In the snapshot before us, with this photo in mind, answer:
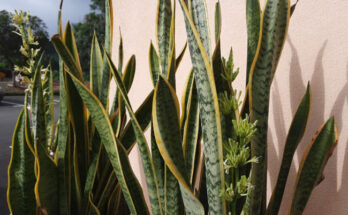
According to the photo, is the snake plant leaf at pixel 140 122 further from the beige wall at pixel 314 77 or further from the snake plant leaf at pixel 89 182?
the beige wall at pixel 314 77

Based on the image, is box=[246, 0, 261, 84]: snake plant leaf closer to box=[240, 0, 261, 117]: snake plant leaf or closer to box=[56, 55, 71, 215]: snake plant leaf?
box=[240, 0, 261, 117]: snake plant leaf

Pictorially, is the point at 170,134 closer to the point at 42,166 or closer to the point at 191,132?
the point at 191,132

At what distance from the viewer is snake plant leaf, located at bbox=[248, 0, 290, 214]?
1.69 ft

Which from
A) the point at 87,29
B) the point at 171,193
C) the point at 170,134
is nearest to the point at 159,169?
the point at 171,193

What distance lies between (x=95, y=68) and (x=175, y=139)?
0.50m

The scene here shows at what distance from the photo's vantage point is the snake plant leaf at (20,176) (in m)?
0.66

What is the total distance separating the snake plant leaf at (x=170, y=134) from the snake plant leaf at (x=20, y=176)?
349mm

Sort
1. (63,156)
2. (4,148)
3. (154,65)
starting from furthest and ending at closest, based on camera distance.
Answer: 1. (4,148)
2. (154,65)
3. (63,156)

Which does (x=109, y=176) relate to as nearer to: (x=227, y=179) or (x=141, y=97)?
(x=227, y=179)

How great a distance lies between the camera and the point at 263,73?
1.69 feet

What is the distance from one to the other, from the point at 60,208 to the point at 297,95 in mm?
662

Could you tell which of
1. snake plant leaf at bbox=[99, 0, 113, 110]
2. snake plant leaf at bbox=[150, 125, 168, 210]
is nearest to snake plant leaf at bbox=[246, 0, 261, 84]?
snake plant leaf at bbox=[150, 125, 168, 210]

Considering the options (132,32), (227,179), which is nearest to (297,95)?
(227,179)

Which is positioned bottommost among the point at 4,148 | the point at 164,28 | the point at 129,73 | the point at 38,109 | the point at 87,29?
the point at 4,148
